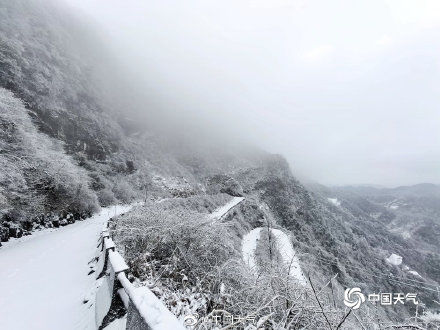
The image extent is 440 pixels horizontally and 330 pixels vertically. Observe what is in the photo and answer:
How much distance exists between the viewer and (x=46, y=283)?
24.4 ft

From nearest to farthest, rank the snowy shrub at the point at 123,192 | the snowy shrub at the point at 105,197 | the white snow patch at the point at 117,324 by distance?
the white snow patch at the point at 117,324
the snowy shrub at the point at 105,197
the snowy shrub at the point at 123,192

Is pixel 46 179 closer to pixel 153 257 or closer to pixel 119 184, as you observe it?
pixel 153 257

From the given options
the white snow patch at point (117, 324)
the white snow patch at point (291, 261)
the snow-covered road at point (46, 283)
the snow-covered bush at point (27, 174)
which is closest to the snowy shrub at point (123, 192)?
the snow-covered bush at point (27, 174)

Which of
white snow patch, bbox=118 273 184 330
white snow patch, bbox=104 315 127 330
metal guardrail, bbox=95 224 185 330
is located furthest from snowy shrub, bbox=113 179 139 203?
white snow patch, bbox=118 273 184 330

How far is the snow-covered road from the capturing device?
18.0 ft

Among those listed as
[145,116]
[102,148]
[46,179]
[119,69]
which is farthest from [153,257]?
[119,69]

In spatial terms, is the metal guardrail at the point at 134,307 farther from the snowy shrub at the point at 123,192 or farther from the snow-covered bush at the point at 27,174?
the snowy shrub at the point at 123,192

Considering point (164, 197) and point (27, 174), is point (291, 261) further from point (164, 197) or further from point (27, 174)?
point (164, 197)

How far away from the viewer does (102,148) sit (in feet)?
129

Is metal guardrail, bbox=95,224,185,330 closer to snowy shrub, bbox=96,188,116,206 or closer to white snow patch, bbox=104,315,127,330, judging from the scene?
white snow patch, bbox=104,315,127,330

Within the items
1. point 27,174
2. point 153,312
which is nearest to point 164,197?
point 27,174

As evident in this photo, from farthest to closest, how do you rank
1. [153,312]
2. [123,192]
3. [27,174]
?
[123,192] → [27,174] → [153,312]

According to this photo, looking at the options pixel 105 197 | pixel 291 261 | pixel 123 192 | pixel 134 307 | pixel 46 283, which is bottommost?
pixel 123 192

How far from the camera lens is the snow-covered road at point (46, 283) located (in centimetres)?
548
